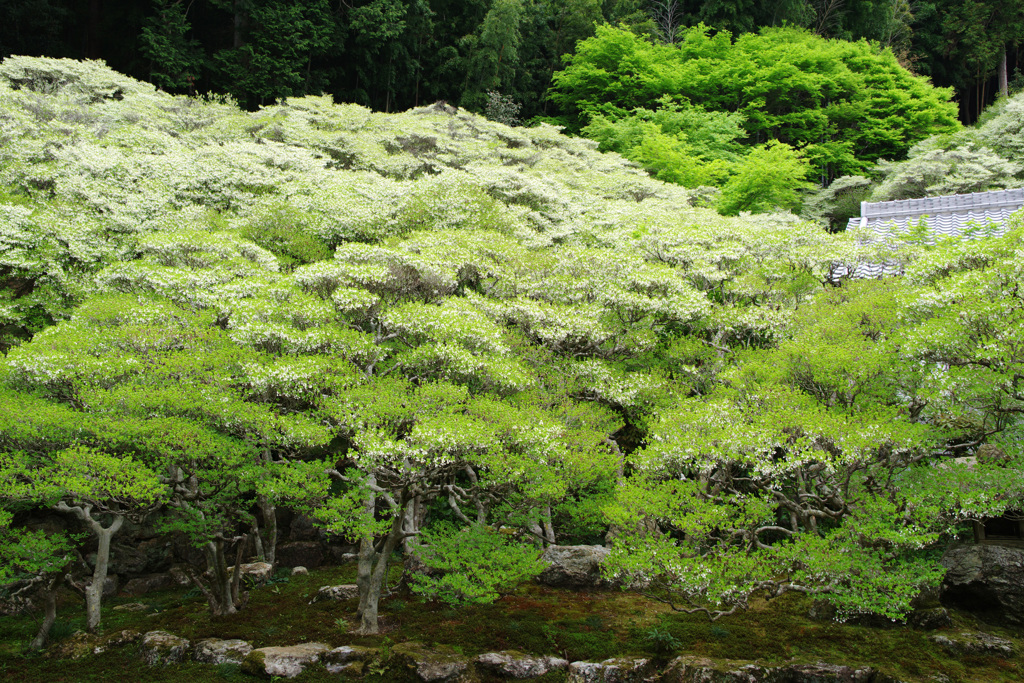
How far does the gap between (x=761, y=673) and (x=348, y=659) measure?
9.21 metres

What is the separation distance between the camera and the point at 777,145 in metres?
37.9

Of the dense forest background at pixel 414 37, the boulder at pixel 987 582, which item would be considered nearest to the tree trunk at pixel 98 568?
the boulder at pixel 987 582

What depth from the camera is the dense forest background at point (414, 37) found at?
43812 mm

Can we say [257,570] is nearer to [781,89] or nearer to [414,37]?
[414,37]

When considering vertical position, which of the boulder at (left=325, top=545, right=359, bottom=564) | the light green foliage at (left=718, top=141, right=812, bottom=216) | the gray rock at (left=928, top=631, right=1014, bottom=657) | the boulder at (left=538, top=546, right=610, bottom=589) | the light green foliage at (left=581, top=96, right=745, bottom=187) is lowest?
the boulder at (left=325, top=545, right=359, bottom=564)

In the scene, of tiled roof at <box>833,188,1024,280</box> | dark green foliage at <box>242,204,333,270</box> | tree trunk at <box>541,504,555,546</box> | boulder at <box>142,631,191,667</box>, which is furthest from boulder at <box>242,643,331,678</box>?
tiled roof at <box>833,188,1024,280</box>

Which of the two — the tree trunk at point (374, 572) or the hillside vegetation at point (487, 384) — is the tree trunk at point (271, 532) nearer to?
the hillside vegetation at point (487, 384)

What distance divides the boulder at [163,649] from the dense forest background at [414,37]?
37.9m

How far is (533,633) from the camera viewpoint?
16016 millimetres

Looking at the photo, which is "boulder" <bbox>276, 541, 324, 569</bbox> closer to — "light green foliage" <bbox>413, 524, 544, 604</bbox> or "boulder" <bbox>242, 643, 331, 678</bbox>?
"boulder" <bbox>242, 643, 331, 678</bbox>

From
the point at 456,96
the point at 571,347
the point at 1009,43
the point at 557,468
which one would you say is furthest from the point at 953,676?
the point at 1009,43

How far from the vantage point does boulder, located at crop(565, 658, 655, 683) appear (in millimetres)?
14109

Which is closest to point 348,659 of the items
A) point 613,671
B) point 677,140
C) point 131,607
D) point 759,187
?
point 613,671

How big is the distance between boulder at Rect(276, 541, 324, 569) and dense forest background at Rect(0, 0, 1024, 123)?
1332 inches
